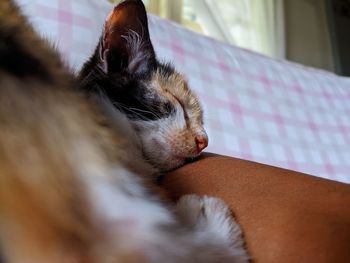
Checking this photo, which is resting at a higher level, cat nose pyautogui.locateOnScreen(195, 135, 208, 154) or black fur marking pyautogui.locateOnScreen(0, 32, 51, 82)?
black fur marking pyautogui.locateOnScreen(0, 32, 51, 82)

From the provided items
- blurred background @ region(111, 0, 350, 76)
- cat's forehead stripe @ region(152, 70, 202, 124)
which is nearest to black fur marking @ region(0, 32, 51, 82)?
cat's forehead stripe @ region(152, 70, 202, 124)

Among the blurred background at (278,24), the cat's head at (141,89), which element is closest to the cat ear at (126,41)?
the cat's head at (141,89)

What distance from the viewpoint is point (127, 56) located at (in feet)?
2.40

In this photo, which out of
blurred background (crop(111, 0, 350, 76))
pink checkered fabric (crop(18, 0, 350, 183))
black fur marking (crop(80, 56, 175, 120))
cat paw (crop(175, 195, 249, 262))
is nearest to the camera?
cat paw (crop(175, 195, 249, 262))

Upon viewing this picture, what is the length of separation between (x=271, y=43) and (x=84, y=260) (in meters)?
2.11

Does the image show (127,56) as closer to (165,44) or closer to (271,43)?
(165,44)

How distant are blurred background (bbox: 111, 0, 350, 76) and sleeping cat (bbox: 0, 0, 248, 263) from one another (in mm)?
1433

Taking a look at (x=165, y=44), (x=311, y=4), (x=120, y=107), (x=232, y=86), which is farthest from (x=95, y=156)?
(x=311, y=4)

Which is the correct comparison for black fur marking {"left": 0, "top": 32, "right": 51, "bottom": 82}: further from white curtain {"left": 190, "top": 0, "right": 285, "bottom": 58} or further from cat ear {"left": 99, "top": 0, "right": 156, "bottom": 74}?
white curtain {"left": 190, "top": 0, "right": 285, "bottom": 58}

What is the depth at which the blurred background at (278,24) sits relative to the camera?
2041 mm

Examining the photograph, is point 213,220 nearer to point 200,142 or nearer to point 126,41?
point 200,142

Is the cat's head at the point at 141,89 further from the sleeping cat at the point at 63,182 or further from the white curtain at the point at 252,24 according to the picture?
the white curtain at the point at 252,24

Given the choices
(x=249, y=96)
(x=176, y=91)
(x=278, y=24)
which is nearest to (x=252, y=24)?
(x=278, y=24)

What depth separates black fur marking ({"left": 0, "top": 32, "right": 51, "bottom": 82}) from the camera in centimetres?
40
